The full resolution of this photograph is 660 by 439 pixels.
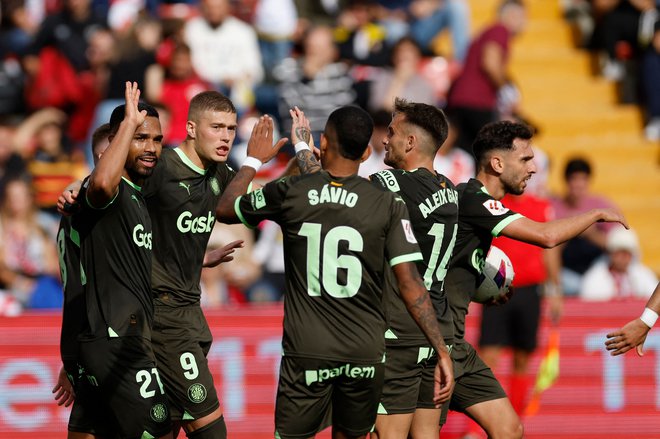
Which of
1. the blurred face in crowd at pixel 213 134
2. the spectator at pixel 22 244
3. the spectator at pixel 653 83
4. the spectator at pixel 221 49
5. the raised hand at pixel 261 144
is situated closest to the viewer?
the raised hand at pixel 261 144

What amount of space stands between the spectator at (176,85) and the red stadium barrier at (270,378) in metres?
3.59

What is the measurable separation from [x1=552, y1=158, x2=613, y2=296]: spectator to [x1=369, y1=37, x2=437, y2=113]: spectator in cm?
223

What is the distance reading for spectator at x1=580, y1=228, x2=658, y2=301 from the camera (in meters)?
14.5

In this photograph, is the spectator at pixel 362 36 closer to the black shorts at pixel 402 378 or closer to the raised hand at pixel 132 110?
the black shorts at pixel 402 378

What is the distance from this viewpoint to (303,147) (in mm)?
8422

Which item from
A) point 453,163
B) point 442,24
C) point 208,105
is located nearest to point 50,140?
point 453,163

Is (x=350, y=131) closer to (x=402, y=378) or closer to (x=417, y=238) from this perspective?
(x=417, y=238)

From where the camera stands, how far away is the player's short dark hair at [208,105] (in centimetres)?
919

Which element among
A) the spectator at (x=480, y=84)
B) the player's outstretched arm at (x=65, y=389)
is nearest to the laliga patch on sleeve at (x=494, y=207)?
the player's outstretched arm at (x=65, y=389)

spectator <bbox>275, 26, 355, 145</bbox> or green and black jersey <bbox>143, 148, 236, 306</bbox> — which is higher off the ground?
spectator <bbox>275, 26, 355, 145</bbox>

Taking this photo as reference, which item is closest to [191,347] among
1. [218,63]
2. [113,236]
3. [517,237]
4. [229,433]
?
[113,236]

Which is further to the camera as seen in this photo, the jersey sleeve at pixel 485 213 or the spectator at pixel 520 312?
the spectator at pixel 520 312

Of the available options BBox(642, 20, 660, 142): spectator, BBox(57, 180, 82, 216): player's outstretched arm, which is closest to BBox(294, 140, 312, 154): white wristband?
BBox(57, 180, 82, 216): player's outstretched arm

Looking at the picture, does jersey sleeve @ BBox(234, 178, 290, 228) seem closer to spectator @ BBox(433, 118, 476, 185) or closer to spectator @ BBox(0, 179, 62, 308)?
spectator @ BBox(0, 179, 62, 308)
